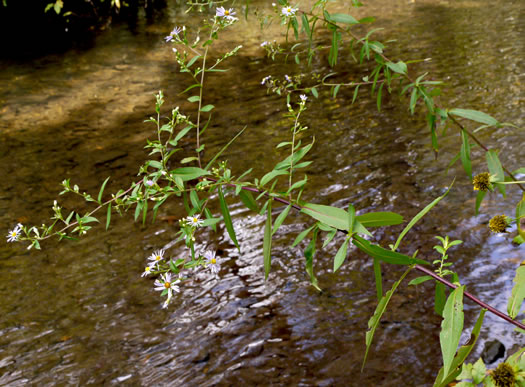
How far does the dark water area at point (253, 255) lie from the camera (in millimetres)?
2549

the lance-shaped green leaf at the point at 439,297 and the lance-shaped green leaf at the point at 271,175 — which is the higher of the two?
the lance-shaped green leaf at the point at 271,175

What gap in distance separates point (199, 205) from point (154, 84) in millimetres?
6334

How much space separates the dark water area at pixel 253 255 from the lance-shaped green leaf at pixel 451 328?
1.36 meters

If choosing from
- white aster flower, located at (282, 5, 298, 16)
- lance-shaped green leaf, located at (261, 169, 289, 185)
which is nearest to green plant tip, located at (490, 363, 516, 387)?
lance-shaped green leaf, located at (261, 169, 289, 185)

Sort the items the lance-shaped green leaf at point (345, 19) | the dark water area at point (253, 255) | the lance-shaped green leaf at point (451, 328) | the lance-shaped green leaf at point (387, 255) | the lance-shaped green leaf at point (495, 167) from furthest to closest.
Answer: the dark water area at point (253, 255)
the lance-shaped green leaf at point (345, 19)
the lance-shaped green leaf at point (495, 167)
the lance-shaped green leaf at point (387, 255)
the lance-shaped green leaf at point (451, 328)

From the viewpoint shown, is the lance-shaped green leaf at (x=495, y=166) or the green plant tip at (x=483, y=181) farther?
the lance-shaped green leaf at (x=495, y=166)

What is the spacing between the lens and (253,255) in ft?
11.1

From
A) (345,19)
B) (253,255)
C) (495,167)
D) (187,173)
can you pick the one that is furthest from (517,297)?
(253,255)

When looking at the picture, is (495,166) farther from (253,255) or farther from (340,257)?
(253,255)

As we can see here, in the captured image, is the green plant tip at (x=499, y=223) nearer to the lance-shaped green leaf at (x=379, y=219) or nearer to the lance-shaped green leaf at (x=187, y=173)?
the lance-shaped green leaf at (x=379, y=219)

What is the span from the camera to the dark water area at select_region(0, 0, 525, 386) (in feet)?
8.36

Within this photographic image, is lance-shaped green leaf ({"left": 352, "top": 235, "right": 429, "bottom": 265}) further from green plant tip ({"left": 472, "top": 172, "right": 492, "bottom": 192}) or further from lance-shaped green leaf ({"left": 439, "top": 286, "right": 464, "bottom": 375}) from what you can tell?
green plant tip ({"left": 472, "top": 172, "right": 492, "bottom": 192})

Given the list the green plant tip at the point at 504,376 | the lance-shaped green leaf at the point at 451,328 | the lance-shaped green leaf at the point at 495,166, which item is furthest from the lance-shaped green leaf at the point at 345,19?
the green plant tip at the point at 504,376

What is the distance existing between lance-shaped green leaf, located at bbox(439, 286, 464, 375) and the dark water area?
1357mm
